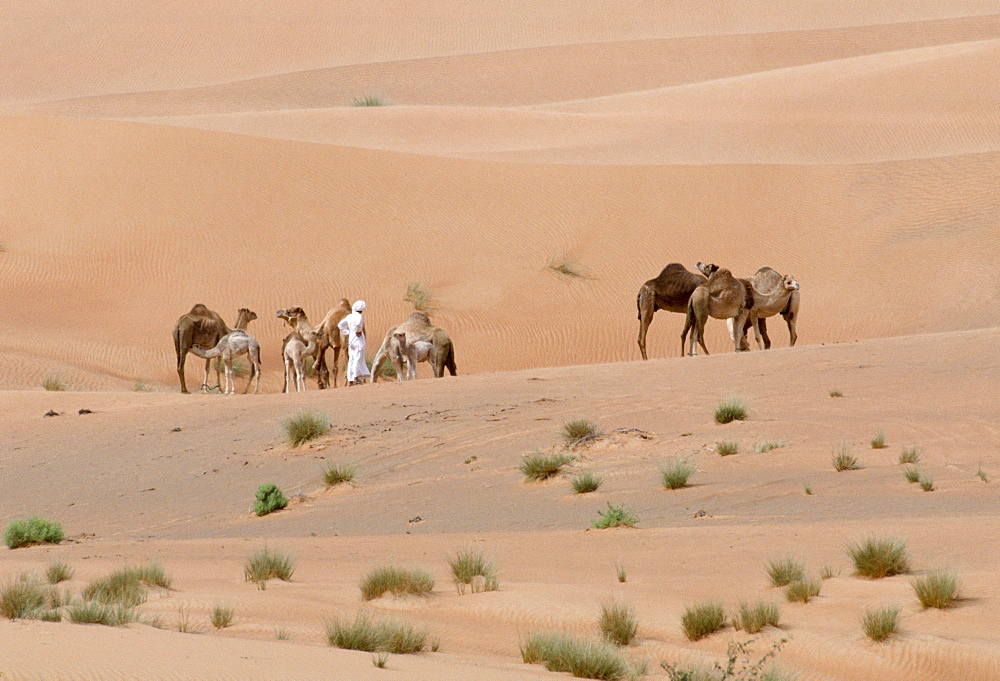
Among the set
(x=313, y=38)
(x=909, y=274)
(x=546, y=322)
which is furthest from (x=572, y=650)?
(x=313, y=38)

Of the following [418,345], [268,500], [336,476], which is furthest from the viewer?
[418,345]

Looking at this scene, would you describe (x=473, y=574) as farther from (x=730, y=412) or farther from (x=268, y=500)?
(x=730, y=412)

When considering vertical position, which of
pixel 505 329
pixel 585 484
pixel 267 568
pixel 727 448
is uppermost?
pixel 505 329

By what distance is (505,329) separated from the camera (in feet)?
101

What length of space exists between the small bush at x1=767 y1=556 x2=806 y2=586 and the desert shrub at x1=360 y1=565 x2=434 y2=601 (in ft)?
6.97

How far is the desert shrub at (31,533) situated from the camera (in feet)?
38.2

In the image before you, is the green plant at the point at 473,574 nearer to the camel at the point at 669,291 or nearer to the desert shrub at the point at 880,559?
the desert shrub at the point at 880,559

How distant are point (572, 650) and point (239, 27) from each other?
7800cm

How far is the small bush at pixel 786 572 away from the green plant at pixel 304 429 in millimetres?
8646

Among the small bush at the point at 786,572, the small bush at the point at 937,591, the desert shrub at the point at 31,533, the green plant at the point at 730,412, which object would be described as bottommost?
the small bush at the point at 937,591

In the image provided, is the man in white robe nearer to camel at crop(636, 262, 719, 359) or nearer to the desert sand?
the desert sand

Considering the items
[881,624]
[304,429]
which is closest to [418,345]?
[304,429]

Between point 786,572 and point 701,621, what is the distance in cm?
112

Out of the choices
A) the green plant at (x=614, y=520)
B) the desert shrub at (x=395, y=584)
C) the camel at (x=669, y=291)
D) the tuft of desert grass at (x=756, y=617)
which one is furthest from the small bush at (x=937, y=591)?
the camel at (x=669, y=291)
